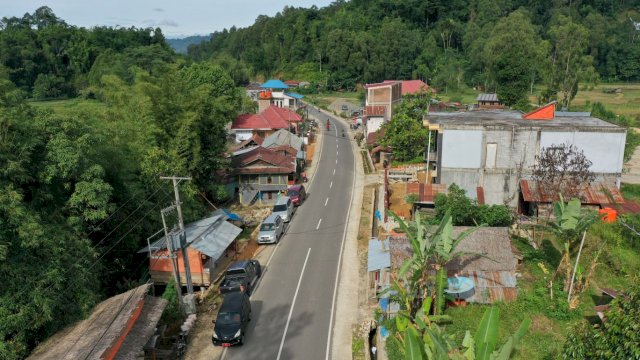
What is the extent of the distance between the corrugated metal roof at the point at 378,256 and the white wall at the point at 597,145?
14.6 metres

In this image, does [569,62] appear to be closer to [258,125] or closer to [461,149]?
[461,149]

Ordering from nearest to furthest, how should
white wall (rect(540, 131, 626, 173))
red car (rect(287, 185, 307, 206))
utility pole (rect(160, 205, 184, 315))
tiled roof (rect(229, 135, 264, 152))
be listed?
utility pole (rect(160, 205, 184, 315))
white wall (rect(540, 131, 626, 173))
red car (rect(287, 185, 307, 206))
tiled roof (rect(229, 135, 264, 152))

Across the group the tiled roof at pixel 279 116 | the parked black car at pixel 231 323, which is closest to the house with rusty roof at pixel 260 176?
the tiled roof at pixel 279 116

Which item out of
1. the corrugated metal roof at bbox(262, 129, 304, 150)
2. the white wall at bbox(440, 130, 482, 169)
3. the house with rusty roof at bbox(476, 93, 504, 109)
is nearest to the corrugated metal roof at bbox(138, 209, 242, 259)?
the white wall at bbox(440, 130, 482, 169)

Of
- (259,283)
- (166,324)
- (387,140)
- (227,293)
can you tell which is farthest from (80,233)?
(387,140)

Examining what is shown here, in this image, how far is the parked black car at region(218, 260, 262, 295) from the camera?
2419 cm

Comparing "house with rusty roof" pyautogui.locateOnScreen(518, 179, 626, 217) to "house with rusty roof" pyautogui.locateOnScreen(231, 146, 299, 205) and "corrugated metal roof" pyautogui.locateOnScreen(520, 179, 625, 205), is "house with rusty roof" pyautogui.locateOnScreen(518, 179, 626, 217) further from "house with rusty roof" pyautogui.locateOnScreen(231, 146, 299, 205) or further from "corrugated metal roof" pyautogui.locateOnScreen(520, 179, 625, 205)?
"house with rusty roof" pyautogui.locateOnScreen(231, 146, 299, 205)

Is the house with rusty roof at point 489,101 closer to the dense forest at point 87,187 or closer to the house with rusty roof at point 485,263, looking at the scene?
the dense forest at point 87,187

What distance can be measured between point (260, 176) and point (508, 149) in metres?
20.7

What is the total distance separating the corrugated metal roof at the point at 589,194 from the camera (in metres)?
30.0

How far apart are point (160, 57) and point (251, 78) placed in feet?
124

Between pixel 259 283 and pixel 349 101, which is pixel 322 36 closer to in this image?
pixel 349 101

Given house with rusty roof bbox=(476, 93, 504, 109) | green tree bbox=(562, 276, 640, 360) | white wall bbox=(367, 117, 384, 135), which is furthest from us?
house with rusty roof bbox=(476, 93, 504, 109)

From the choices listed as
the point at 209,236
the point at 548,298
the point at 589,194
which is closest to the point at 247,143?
the point at 209,236
